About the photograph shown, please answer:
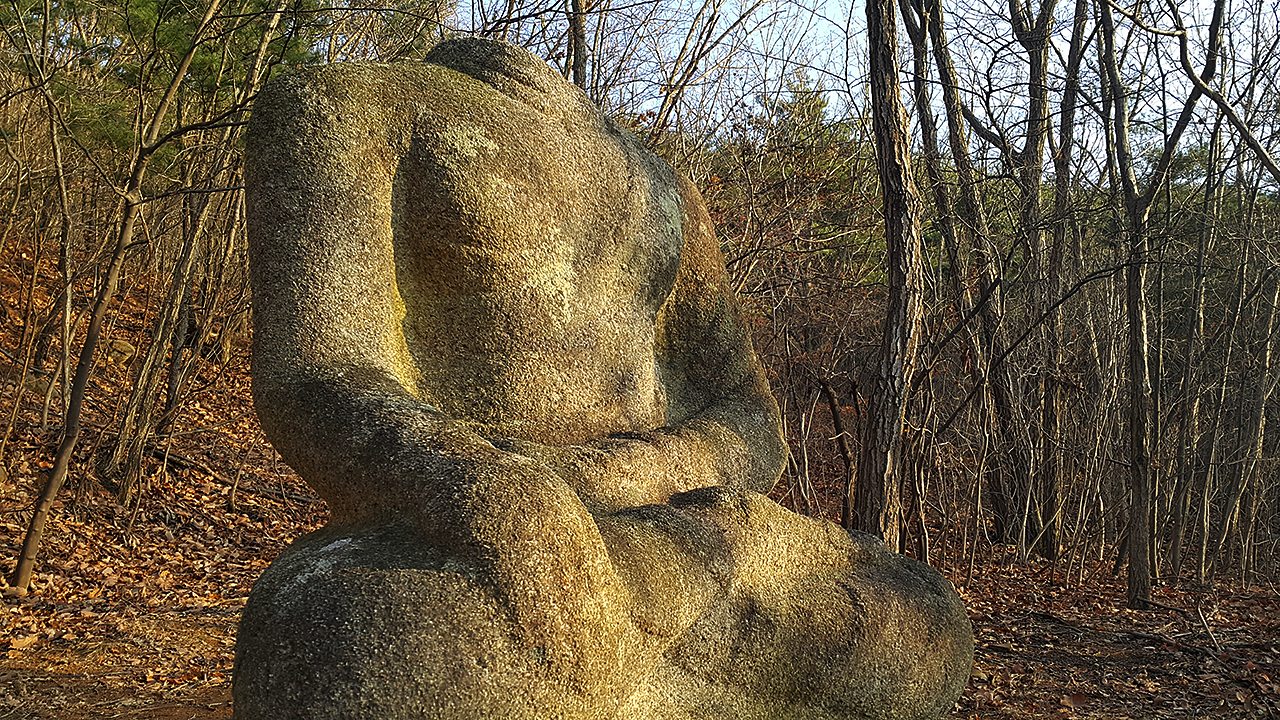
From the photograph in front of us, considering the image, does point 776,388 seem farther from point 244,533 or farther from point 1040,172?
point 244,533

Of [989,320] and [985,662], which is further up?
[989,320]

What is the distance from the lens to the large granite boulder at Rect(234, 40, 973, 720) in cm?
202

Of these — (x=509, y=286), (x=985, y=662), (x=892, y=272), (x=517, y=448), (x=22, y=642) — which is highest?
(x=892, y=272)

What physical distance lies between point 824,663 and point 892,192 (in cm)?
304

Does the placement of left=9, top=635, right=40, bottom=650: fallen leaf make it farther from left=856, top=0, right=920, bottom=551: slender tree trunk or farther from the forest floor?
left=856, top=0, right=920, bottom=551: slender tree trunk

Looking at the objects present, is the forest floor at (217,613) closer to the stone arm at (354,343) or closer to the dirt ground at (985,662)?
the dirt ground at (985,662)

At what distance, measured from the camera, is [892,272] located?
5109 millimetres

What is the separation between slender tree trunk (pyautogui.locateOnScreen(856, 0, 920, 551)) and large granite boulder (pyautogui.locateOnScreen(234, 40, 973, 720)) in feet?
5.88

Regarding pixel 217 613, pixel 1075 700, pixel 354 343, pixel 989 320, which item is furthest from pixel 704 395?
pixel 989 320

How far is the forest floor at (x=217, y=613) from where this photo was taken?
4.78 m

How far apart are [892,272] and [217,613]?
432 centimetres

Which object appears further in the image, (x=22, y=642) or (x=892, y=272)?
(x=22, y=642)

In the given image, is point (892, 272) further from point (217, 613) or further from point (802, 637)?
point (217, 613)

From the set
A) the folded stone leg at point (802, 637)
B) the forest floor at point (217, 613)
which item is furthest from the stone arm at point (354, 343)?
the forest floor at point (217, 613)
